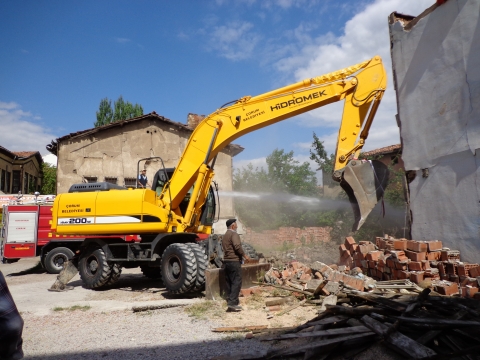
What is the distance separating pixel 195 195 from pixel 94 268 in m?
3.55

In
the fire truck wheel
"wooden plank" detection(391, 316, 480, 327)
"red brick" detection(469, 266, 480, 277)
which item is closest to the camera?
"wooden plank" detection(391, 316, 480, 327)

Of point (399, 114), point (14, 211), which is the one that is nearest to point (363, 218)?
point (399, 114)

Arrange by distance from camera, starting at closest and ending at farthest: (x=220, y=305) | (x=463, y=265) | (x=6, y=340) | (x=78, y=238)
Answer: (x=6, y=340), (x=463, y=265), (x=220, y=305), (x=78, y=238)

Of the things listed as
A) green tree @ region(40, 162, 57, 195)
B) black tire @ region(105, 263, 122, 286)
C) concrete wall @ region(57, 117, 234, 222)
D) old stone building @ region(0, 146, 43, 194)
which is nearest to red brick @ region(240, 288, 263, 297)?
black tire @ region(105, 263, 122, 286)

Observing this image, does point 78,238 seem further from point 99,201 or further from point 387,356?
point 387,356

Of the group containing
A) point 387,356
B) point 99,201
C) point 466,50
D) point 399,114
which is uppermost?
point 466,50

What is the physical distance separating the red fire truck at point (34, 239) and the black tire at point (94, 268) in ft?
14.3

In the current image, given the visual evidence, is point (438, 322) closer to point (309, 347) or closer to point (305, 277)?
point (309, 347)

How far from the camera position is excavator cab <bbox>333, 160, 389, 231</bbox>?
712 centimetres

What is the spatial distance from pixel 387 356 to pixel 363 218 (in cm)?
325

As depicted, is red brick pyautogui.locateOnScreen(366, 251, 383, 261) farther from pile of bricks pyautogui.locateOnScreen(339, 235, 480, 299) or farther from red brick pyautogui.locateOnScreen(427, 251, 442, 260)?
red brick pyautogui.locateOnScreen(427, 251, 442, 260)

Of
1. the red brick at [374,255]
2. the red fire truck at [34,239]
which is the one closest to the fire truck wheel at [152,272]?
the red fire truck at [34,239]

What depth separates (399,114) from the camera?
8531 mm

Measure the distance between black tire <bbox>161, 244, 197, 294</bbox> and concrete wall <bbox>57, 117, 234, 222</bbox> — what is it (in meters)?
11.7
